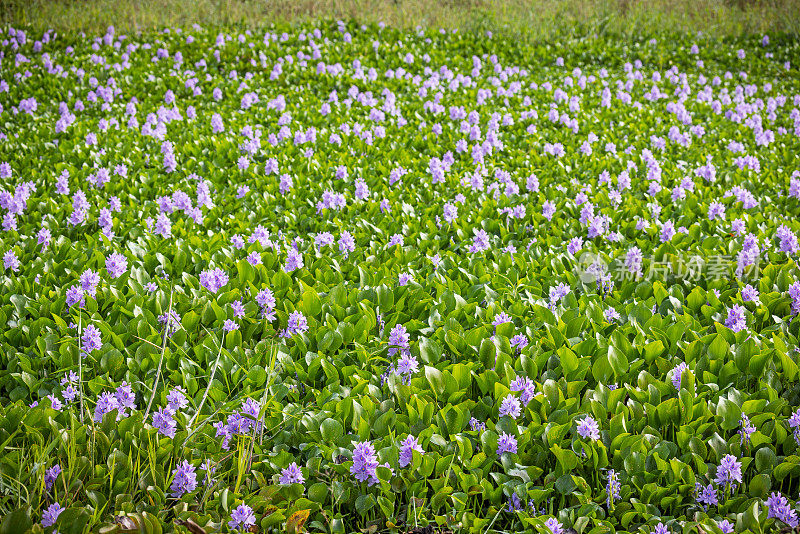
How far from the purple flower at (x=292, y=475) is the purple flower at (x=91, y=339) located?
3.73 ft

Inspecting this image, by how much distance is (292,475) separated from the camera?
2.29m

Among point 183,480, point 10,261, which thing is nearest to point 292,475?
point 183,480

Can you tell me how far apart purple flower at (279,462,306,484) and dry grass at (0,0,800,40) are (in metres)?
10.2

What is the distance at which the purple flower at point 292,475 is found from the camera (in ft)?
Result: 7.46

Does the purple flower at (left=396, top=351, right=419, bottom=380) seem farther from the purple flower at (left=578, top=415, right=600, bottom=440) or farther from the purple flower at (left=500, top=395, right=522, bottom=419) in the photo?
the purple flower at (left=578, top=415, right=600, bottom=440)

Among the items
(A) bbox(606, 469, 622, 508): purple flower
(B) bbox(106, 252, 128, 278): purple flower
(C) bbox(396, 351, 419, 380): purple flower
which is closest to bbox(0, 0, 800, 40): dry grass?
(B) bbox(106, 252, 128, 278): purple flower

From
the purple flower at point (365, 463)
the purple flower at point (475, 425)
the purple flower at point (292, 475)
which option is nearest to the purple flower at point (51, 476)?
the purple flower at point (292, 475)

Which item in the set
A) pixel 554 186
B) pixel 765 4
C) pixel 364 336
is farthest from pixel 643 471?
pixel 765 4

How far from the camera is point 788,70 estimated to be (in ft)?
34.1

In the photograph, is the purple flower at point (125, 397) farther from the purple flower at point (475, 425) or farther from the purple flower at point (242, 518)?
the purple flower at point (475, 425)

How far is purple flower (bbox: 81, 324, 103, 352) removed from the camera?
286 centimetres

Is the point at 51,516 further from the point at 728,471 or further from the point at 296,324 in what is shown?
the point at 728,471

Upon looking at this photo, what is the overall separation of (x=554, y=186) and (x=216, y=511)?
391 cm

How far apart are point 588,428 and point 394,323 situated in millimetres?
1137
